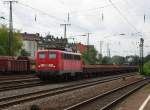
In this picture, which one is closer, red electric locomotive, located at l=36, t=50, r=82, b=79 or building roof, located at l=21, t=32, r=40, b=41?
red electric locomotive, located at l=36, t=50, r=82, b=79

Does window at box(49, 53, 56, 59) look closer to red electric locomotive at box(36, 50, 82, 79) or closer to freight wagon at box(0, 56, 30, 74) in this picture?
red electric locomotive at box(36, 50, 82, 79)

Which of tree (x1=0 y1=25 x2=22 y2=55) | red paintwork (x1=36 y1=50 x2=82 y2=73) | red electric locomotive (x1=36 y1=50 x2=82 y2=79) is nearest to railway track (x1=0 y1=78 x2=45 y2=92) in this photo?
red electric locomotive (x1=36 y1=50 x2=82 y2=79)

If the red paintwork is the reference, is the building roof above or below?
above

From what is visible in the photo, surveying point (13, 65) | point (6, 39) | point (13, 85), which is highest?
point (6, 39)

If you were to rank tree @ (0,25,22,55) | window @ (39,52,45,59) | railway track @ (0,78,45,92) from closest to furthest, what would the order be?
railway track @ (0,78,45,92) < window @ (39,52,45,59) < tree @ (0,25,22,55)

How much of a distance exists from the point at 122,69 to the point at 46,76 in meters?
50.2

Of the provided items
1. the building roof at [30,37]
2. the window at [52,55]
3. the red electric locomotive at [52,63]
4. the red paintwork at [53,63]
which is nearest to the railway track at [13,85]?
the red electric locomotive at [52,63]

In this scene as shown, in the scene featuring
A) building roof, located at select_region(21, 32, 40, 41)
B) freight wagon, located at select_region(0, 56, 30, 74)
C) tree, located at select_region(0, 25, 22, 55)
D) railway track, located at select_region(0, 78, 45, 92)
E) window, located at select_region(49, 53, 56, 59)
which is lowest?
railway track, located at select_region(0, 78, 45, 92)

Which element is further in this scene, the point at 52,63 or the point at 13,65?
the point at 13,65

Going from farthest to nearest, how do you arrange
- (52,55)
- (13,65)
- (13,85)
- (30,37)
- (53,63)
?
1. (30,37)
2. (13,65)
3. (52,55)
4. (53,63)
5. (13,85)

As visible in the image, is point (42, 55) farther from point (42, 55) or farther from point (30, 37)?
point (30, 37)

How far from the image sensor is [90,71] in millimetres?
54000

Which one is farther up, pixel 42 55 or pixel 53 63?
pixel 42 55

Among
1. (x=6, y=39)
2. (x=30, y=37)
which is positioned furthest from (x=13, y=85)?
(x=30, y=37)
